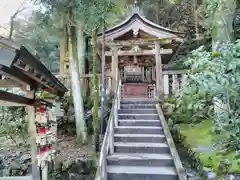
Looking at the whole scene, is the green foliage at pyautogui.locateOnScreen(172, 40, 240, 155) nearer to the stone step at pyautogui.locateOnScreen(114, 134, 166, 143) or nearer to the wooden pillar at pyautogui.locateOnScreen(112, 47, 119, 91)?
the stone step at pyautogui.locateOnScreen(114, 134, 166, 143)

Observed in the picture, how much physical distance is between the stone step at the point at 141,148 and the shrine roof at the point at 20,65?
2513 millimetres

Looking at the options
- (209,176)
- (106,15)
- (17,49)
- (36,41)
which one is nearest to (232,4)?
(106,15)

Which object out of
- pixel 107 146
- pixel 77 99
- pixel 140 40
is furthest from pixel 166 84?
pixel 107 146

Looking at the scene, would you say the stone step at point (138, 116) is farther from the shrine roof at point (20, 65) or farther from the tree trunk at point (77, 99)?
the shrine roof at point (20, 65)

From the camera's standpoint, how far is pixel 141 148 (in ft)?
21.9

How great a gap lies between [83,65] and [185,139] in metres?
7.34

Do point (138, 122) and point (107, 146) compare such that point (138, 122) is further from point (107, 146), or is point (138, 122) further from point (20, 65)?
point (20, 65)

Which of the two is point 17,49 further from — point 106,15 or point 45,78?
point 106,15

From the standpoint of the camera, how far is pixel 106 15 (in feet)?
27.2

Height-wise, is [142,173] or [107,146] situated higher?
[107,146]

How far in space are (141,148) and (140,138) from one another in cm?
54

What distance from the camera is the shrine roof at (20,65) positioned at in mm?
2889

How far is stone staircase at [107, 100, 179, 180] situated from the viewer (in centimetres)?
561

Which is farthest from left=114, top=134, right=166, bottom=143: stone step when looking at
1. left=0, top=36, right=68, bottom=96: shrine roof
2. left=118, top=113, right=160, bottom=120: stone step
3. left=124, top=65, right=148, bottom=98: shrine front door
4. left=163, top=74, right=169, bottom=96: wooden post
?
left=124, top=65, right=148, bottom=98: shrine front door
